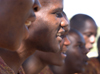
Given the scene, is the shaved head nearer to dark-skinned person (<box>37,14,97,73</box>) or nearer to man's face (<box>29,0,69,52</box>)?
dark-skinned person (<box>37,14,97,73</box>)

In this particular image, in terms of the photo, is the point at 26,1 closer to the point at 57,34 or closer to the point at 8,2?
the point at 8,2

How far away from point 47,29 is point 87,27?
8.51 feet

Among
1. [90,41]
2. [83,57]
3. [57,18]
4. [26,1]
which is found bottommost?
[90,41]

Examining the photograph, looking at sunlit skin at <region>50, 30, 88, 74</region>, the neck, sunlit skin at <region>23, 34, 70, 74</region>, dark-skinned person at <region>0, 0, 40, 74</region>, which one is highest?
dark-skinned person at <region>0, 0, 40, 74</region>

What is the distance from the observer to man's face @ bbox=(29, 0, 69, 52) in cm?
223

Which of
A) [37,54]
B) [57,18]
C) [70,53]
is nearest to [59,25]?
[57,18]

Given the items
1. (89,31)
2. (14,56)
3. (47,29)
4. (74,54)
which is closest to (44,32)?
(47,29)

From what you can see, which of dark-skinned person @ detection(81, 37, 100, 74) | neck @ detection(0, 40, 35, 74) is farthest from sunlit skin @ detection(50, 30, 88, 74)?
neck @ detection(0, 40, 35, 74)

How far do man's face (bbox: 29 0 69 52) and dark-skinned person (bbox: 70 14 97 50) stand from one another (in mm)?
Answer: 2463

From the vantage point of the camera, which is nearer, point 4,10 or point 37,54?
point 4,10

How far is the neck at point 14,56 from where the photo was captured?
200cm

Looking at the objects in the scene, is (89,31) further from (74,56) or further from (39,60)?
(39,60)

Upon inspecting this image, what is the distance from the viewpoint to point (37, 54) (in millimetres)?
2711

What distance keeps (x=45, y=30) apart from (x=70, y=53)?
57.7 inches
